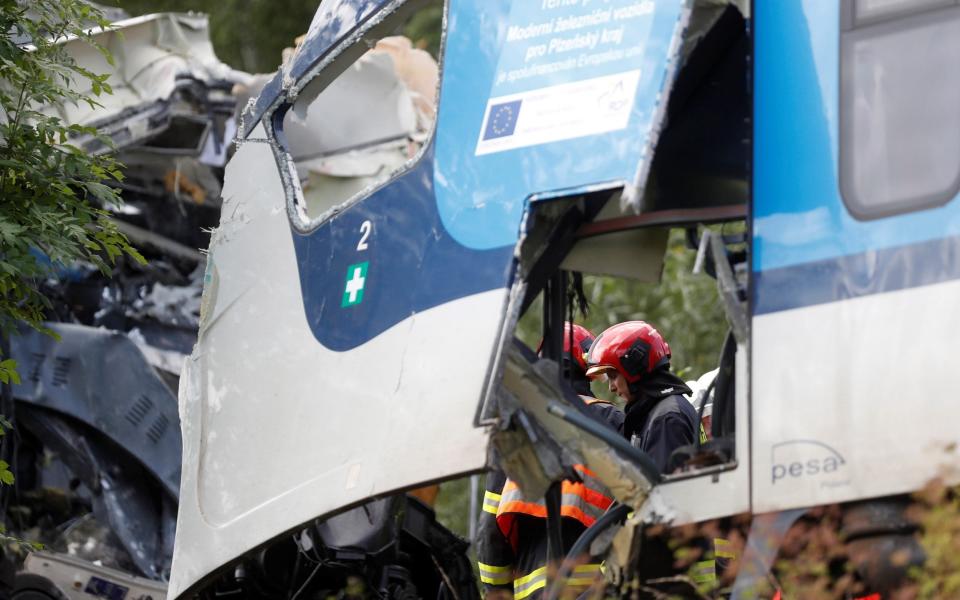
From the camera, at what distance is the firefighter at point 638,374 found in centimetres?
645

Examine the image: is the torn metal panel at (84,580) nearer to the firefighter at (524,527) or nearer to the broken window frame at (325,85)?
the firefighter at (524,527)

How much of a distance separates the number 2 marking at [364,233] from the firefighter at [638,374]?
4.97 ft

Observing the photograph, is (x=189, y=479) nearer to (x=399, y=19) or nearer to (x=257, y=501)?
(x=257, y=501)

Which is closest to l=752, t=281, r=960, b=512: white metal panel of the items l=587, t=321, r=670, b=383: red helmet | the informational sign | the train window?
the train window

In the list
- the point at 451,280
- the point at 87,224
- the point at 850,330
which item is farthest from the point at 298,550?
the point at 850,330

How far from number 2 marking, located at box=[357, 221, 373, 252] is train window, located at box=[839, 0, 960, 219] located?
1609 millimetres

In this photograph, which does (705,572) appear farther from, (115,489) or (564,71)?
(115,489)

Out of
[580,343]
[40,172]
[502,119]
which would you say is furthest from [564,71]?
[580,343]

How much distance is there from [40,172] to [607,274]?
102 inches

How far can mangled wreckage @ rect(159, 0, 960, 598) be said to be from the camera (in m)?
4.46

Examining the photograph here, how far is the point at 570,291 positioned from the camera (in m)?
5.76

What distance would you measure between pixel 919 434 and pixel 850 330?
1.13ft

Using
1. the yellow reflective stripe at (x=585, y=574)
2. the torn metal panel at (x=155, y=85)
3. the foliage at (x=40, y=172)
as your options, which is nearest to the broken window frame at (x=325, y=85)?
the foliage at (x=40, y=172)

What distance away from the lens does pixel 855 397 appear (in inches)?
174
